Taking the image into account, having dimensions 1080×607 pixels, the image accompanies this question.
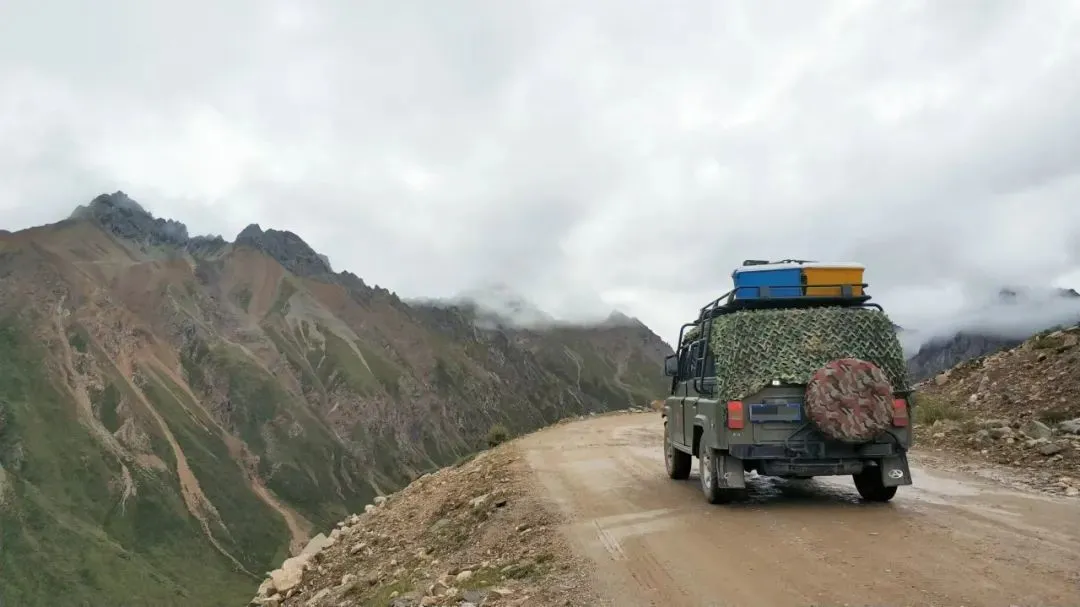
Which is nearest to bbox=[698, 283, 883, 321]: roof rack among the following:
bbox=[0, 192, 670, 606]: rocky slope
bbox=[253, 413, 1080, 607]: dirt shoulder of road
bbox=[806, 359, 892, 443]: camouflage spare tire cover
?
bbox=[806, 359, 892, 443]: camouflage spare tire cover

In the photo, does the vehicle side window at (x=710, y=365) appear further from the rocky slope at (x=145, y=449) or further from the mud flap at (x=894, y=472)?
the rocky slope at (x=145, y=449)

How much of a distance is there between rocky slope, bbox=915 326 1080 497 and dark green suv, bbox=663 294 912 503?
3469 millimetres

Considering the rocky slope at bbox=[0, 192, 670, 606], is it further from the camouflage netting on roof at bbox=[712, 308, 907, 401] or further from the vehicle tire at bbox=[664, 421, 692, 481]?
the camouflage netting on roof at bbox=[712, 308, 907, 401]

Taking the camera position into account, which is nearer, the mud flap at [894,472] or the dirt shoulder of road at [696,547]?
the dirt shoulder of road at [696,547]

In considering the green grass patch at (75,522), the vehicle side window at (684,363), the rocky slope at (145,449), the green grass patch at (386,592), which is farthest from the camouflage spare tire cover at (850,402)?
the green grass patch at (75,522)

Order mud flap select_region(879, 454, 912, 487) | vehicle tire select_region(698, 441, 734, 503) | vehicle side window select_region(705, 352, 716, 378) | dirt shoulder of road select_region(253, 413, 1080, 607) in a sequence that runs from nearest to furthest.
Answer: dirt shoulder of road select_region(253, 413, 1080, 607) → mud flap select_region(879, 454, 912, 487) → vehicle tire select_region(698, 441, 734, 503) → vehicle side window select_region(705, 352, 716, 378)

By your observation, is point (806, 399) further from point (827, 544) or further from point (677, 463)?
point (677, 463)

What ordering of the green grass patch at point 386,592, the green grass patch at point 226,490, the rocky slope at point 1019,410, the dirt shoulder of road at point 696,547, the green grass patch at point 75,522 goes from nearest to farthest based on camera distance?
1. the dirt shoulder of road at point 696,547
2. the green grass patch at point 386,592
3. the rocky slope at point 1019,410
4. the green grass patch at point 75,522
5. the green grass patch at point 226,490

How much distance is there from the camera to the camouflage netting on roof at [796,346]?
31.6ft

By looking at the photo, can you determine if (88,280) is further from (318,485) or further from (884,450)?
(884,450)

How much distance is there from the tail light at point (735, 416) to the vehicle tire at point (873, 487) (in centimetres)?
191

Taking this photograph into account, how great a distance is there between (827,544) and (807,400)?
Answer: 2065mm

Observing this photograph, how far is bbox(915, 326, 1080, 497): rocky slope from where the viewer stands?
42.4ft

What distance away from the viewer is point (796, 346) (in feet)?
32.0
